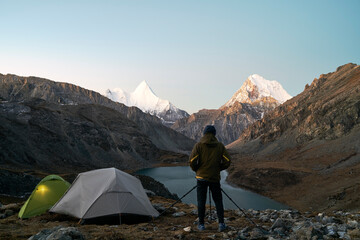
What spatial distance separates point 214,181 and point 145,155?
537 ft

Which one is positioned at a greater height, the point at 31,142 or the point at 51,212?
the point at 31,142

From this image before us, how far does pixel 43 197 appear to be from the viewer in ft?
58.5

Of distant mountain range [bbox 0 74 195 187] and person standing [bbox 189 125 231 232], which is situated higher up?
distant mountain range [bbox 0 74 195 187]

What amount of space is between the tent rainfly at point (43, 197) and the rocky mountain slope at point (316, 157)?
40.2 metres

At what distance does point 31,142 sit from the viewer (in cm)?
8775

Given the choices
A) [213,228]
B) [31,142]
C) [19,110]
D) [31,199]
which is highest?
[19,110]

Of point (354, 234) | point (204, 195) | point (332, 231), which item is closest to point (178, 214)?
point (204, 195)

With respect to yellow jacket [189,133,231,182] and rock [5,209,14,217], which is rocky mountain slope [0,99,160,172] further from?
yellow jacket [189,133,231,182]

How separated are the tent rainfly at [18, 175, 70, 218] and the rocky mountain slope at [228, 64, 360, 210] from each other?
4018 cm

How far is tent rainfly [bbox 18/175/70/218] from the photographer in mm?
16522

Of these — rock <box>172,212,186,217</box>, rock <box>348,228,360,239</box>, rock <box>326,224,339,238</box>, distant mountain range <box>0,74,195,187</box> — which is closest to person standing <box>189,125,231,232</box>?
rock <box>326,224,339,238</box>

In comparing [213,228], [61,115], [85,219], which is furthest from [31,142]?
[213,228]

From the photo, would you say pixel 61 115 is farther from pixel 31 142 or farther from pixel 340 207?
pixel 340 207

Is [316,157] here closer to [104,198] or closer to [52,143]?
[52,143]
